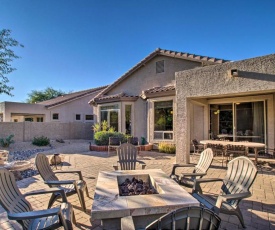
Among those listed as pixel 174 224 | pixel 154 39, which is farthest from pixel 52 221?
pixel 154 39

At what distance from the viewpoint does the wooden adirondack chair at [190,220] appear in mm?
1738

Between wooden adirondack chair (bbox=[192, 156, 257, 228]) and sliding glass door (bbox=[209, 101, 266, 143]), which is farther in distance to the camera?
sliding glass door (bbox=[209, 101, 266, 143])

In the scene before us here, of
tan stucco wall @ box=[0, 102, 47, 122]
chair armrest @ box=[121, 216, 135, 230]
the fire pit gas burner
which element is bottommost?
the fire pit gas burner

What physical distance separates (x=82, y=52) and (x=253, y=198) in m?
15.7

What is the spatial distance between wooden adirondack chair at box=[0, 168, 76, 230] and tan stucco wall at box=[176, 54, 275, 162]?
6276 mm

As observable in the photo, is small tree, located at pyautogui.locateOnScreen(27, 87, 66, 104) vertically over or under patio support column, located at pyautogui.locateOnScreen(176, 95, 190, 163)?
over

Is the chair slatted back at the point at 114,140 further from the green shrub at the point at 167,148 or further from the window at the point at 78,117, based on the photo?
the window at the point at 78,117

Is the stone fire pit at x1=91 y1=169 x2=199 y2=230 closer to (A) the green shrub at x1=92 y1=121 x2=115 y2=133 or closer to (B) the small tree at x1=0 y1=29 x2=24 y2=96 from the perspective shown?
(B) the small tree at x1=0 y1=29 x2=24 y2=96

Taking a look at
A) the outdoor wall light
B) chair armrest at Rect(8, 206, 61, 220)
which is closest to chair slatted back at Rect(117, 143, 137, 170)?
chair armrest at Rect(8, 206, 61, 220)

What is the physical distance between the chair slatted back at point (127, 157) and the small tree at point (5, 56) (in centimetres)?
960

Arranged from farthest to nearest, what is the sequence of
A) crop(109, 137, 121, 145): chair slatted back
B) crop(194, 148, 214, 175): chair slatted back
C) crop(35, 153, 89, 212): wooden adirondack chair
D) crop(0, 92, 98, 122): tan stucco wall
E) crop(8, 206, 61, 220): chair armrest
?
crop(0, 92, 98, 122): tan stucco wall
crop(109, 137, 121, 145): chair slatted back
crop(194, 148, 214, 175): chair slatted back
crop(35, 153, 89, 212): wooden adirondack chair
crop(8, 206, 61, 220): chair armrest

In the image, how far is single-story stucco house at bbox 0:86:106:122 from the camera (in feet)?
72.2

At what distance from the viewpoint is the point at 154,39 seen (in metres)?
15.0

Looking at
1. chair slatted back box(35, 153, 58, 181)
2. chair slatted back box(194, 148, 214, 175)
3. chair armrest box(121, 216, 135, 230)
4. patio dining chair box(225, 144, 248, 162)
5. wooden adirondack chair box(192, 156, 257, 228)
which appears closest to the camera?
chair armrest box(121, 216, 135, 230)
